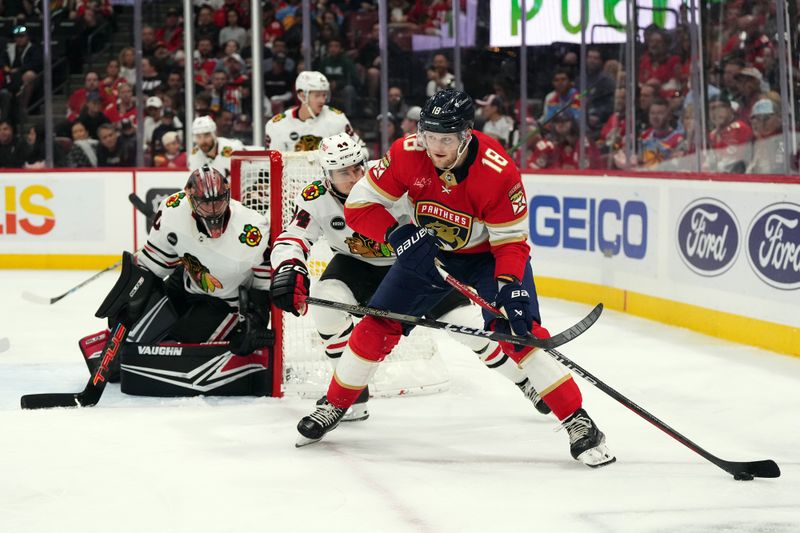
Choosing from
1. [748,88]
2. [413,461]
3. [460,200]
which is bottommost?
[413,461]

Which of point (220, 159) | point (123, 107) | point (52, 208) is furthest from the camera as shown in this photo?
point (123, 107)

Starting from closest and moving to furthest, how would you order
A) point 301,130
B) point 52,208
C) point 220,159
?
point 301,130 < point 220,159 < point 52,208

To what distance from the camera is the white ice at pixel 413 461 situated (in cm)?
275

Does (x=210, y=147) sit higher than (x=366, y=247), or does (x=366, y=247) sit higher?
(x=210, y=147)

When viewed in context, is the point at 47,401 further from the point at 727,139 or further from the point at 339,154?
the point at 727,139

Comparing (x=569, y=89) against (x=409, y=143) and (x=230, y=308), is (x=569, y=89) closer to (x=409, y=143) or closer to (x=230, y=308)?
(x=230, y=308)

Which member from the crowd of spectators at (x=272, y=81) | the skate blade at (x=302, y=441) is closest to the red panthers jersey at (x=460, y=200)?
the skate blade at (x=302, y=441)

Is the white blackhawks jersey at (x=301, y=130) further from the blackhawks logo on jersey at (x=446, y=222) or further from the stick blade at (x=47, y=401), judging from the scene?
the blackhawks logo on jersey at (x=446, y=222)

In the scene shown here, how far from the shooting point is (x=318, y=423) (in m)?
3.43

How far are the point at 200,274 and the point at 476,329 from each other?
1.24 metres

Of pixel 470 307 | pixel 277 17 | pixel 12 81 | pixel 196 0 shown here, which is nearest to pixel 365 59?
pixel 277 17

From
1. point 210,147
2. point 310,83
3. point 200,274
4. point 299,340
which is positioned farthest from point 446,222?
point 210,147

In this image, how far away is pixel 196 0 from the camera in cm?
845

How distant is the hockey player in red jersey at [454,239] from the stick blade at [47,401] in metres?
1.01
